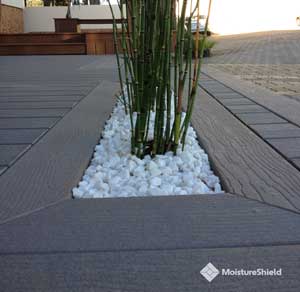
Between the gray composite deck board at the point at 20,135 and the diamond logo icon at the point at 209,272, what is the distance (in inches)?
48.5

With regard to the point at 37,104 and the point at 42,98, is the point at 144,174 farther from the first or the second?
the point at 42,98

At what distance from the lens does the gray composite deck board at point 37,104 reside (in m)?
2.78

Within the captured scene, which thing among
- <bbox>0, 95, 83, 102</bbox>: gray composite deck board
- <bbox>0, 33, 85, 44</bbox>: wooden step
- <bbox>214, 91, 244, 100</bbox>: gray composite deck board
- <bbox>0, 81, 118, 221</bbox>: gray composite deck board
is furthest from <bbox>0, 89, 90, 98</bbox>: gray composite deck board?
<bbox>0, 33, 85, 44</bbox>: wooden step

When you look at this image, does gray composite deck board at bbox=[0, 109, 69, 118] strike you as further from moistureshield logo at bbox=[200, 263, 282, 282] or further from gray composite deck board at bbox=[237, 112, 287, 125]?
moistureshield logo at bbox=[200, 263, 282, 282]

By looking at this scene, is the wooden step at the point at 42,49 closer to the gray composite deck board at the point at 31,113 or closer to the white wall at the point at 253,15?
the gray composite deck board at the point at 31,113

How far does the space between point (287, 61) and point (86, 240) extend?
6.45 m

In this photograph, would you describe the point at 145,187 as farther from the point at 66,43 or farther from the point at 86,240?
the point at 66,43

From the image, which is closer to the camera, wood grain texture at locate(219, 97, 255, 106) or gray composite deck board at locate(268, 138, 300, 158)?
gray composite deck board at locate(268, 138, 300, 158)

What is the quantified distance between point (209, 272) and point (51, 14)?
51.9ft

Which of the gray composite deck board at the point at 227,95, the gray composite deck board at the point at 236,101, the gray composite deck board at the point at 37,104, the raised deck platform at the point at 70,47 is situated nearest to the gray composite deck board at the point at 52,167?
the gray composite deck board at the point at 37,104

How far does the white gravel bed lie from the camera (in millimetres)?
1403

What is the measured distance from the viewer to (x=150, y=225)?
112 centimetres

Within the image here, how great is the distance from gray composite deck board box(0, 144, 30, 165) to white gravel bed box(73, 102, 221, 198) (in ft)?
1.03

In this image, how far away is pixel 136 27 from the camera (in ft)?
5.30
